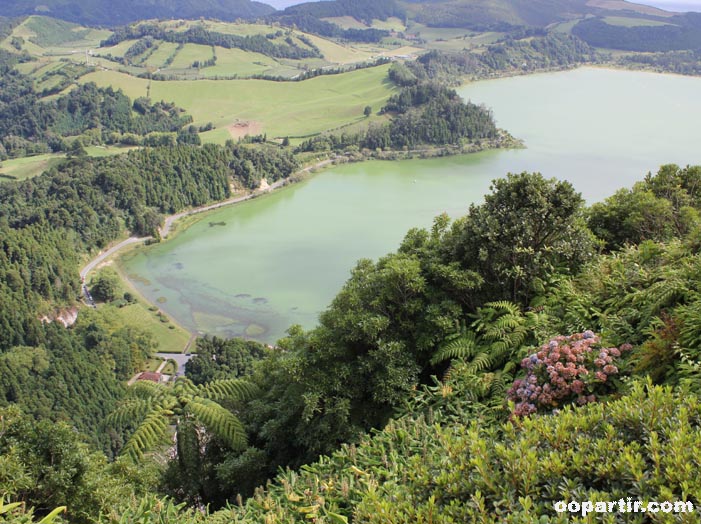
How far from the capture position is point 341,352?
791 centimetres

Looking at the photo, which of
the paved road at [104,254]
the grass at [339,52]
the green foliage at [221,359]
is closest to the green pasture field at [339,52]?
the grass at [339,52]

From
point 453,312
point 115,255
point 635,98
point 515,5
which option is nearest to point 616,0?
point 515,5

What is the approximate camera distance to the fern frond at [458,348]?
7225mm

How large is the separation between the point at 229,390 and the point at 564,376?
6.08 meters

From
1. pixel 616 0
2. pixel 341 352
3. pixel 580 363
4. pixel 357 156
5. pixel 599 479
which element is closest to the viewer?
pixel 599 479

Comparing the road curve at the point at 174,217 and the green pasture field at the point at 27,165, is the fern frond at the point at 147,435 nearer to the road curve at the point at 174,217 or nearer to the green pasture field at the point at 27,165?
the road curve at the point at 174,217

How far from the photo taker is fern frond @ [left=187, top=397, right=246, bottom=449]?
805cm

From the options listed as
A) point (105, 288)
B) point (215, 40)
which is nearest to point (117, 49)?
point (215, 40)

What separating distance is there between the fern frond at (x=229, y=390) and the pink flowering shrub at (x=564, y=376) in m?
5.43

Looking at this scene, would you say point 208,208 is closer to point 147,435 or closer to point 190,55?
point 147,435

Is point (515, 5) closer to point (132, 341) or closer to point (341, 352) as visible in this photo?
point (132, 341)

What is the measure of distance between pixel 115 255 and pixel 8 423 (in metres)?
43.1

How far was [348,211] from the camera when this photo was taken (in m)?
51.3

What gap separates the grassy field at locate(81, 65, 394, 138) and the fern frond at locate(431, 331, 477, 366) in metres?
76.0
